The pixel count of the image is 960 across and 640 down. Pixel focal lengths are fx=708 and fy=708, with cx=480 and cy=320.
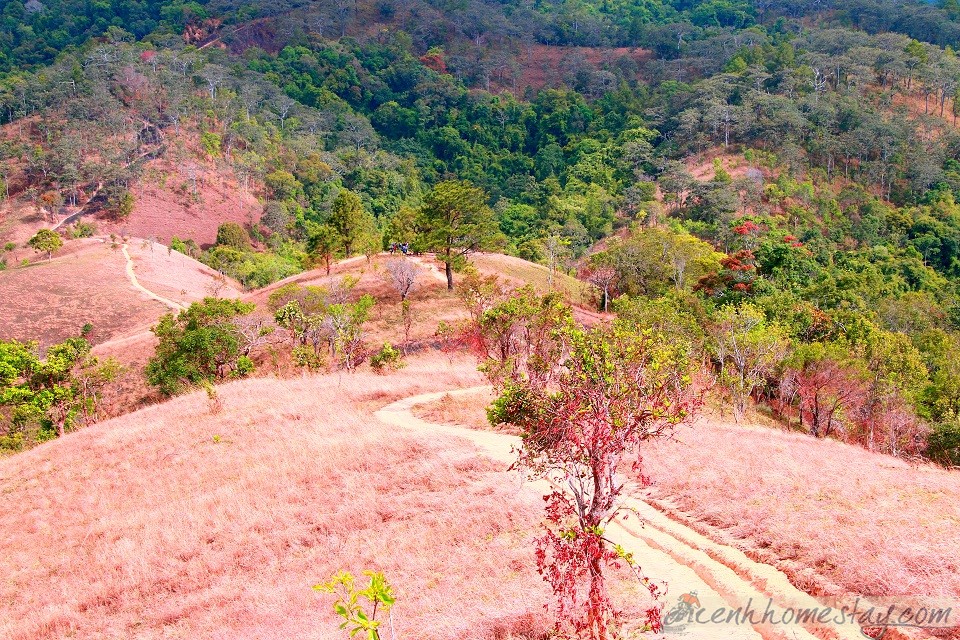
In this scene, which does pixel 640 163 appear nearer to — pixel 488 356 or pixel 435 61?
pixel 435 61

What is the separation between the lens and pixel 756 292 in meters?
53.5

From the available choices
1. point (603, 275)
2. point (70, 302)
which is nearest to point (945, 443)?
point (603, 275)

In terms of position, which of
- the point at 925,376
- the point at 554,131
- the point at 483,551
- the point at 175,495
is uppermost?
the point at 554,131

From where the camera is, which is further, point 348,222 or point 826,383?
point 348,222

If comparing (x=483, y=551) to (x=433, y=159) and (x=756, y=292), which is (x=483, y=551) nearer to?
(x=756, y=292)

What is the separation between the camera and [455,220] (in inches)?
1987

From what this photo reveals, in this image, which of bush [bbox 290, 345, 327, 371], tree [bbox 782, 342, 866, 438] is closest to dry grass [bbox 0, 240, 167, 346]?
bush [bbox 290, 345, 327, 371]

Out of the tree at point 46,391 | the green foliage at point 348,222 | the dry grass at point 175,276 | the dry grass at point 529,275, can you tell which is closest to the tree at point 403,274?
the dry grass at point 529,275

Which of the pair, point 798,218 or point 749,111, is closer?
point 798,218

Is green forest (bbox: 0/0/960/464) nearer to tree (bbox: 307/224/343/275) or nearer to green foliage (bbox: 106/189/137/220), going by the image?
tree (bbox: 307/224/343/275)

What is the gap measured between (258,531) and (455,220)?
1391 inches

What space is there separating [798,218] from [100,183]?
306 feet

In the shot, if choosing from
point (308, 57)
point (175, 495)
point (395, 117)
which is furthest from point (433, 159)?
point (175, 495)

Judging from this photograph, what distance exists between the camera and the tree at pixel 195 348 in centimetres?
3838
